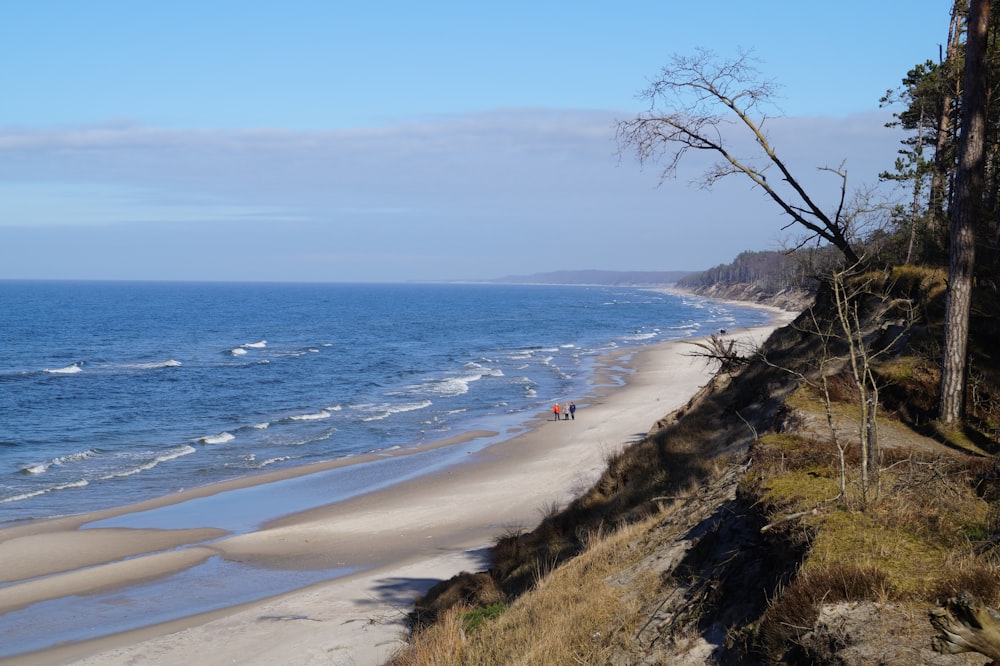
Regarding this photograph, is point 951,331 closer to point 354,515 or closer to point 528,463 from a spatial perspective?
point 354,515

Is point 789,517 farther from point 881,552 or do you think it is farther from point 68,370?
point 68,370

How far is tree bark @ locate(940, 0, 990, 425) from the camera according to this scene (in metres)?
10.8

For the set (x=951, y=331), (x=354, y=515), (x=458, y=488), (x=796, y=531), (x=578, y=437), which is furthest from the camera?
(x=578, y=437)

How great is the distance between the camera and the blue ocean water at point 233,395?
32969mm

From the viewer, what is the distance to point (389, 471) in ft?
106

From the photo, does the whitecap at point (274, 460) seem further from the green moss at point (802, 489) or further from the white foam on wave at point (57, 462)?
the green moss at point (802, 489)

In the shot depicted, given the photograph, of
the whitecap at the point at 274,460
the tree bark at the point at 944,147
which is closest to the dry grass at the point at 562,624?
the tree bark at the point at 944,147

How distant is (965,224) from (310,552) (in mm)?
17950

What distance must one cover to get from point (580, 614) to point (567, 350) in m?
74.9

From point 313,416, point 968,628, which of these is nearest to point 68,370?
point 313,416

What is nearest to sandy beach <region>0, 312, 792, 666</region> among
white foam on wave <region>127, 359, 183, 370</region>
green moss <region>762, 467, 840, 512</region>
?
green moss <region>762, 467, 840, 512</region>

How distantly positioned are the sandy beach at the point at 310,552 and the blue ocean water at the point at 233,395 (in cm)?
400

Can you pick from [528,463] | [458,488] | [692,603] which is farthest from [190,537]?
[692,603]

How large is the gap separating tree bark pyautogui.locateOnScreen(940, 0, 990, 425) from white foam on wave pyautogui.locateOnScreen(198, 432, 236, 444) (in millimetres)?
32984
